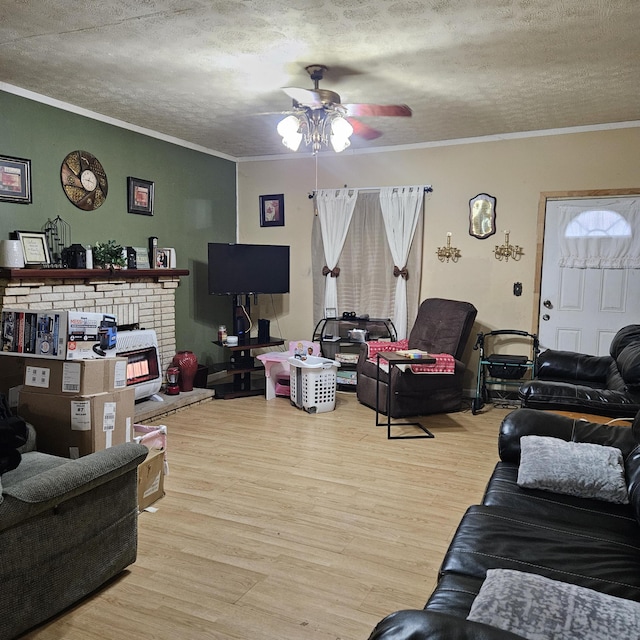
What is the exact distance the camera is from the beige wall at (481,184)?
5020 mm

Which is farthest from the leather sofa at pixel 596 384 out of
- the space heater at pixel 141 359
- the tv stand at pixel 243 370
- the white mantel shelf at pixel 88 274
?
the white mantel shelf at pixel 88 274

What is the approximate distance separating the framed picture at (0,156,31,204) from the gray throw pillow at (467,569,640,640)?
407 centimetres

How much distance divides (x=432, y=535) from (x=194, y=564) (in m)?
1.17

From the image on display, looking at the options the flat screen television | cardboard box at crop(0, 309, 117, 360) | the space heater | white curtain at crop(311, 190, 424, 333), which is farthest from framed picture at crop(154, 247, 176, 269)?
cardboard box at crop(0, 309, 117, 360)

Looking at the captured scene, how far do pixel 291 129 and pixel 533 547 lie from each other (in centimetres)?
281

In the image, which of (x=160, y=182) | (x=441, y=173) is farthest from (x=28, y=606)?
(x=441, y=173)

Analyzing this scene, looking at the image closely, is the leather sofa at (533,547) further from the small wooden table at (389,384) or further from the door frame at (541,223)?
the door frame at (541,223)

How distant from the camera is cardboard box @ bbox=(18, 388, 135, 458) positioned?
2804mm

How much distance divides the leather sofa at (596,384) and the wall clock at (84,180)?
376 cm

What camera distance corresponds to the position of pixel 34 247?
415 cm

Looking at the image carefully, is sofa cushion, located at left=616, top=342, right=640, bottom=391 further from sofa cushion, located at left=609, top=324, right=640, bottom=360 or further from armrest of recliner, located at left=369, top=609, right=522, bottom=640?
armrest of recliner, located at left=369, top=609, right=522, bottom=640

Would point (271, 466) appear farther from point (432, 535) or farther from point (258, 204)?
point (258, 204)

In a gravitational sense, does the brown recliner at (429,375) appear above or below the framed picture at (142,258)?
below

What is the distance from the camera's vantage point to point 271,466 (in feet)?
12.1
